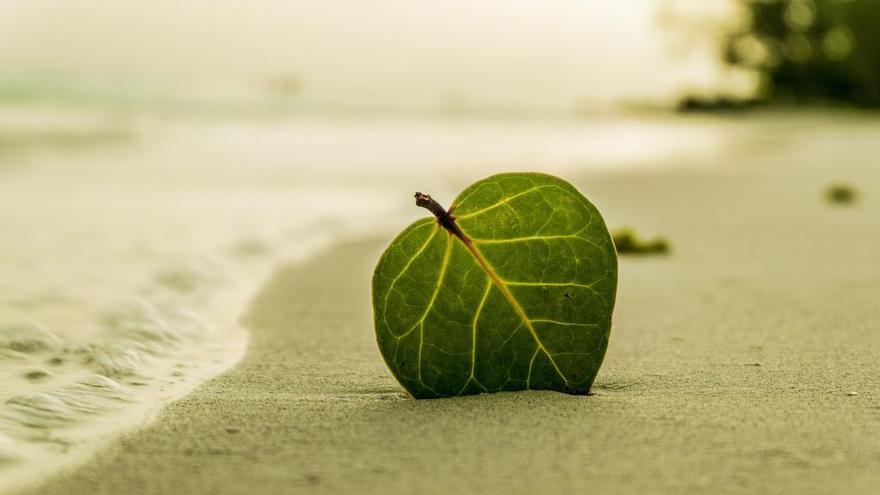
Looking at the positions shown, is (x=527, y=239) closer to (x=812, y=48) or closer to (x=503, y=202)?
(x=503, y=202)

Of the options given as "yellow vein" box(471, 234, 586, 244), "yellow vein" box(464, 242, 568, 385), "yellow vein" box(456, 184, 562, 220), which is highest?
"yellow vein" box(456, 184, 562, 220)

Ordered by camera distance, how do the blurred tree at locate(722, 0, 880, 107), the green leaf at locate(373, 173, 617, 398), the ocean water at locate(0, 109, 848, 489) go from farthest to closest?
the blurred tree at locate(722, 0, 880, 107)
the ocean water at locate(0, 109, 848, 489)
the green leaf at locate(373, 173, 617, 398)

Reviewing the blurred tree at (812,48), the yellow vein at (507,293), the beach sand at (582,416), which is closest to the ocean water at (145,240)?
the beach sand at (582,416)

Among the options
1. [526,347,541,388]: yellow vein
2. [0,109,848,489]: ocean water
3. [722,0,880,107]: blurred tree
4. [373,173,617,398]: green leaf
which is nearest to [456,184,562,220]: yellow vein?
[373,173,617,398]: green leaf

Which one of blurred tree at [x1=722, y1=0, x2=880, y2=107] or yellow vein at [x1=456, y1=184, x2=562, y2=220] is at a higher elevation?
blurred tree at [x1=722, y1=0, x2=880, y2=107]

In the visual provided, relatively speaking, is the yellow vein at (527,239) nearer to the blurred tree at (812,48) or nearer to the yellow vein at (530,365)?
the yellow vein at (530,365)

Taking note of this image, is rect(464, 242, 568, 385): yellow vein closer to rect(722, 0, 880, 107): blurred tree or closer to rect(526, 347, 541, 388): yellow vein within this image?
rect(526, 347, 541, 388): yellow vein

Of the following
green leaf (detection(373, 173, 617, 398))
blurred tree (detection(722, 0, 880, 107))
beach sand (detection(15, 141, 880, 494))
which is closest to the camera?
beach sand (detection(15, 141, 880, 494))
